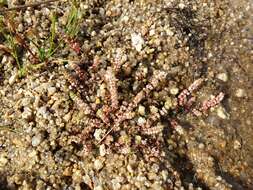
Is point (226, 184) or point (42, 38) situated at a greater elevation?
point (42, 38)

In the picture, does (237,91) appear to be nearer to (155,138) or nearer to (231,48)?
(231,48)

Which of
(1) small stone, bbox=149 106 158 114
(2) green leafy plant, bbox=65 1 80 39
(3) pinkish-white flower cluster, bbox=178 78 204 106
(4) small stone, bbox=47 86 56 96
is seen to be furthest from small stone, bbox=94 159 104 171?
(2) green leafy plant, bbox=65 1 80 39

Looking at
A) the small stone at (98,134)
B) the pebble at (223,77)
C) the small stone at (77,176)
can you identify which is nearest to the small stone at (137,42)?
the pebble at (223,77)

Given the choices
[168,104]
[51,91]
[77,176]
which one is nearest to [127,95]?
[168,104]

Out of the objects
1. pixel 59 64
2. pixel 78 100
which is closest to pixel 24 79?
pixel 59 64

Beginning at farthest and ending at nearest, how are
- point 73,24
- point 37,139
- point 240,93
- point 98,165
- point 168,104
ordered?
point 73,24 < point 240,93 < point 168,104 < point 37,139 < point 98,165

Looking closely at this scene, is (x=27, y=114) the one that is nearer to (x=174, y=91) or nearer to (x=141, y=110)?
(x=141, y=110)

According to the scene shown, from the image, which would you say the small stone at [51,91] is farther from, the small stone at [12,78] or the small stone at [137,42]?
the small stone at [137,42]

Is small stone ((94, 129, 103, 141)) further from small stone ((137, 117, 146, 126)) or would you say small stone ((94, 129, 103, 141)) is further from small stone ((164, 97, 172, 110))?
small stone ((164, 97, 172, 110))
